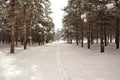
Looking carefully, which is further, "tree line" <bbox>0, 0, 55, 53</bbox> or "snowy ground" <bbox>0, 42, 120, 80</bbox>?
"tree line" <bbox>0, 0, 55, 53</bbox>

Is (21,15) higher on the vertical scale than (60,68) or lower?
higher

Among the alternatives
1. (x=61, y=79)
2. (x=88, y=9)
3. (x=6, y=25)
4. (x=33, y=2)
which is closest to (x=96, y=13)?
(x=88, y=9)

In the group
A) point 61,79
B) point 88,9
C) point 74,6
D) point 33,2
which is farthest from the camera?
point 74,6

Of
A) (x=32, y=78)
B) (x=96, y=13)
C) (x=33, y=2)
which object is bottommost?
(x=32, y=78)

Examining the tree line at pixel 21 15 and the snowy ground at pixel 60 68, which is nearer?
the snowy ground at pixel 60 68

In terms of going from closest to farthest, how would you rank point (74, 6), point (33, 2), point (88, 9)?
1. point (88, 9)
2. point (33, 2)
3. point (74, 6)

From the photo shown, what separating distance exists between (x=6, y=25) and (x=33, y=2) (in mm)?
15127

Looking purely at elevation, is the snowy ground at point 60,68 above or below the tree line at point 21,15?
below

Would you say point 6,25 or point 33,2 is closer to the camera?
point 33,2

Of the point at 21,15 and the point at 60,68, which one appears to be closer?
the point at 60,68

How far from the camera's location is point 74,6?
3941cm

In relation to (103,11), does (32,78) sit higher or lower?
lower

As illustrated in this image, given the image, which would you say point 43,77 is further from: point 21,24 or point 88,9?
point 21,24

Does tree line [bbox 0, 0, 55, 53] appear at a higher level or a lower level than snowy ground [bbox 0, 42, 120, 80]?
higher
